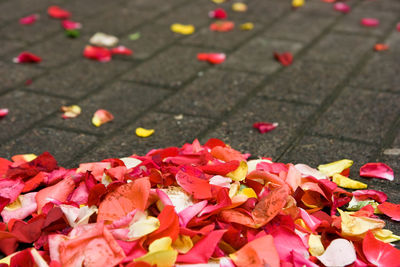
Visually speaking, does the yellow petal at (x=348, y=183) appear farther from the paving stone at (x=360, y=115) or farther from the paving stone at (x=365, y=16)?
the paving stone at (x=365, y=16)

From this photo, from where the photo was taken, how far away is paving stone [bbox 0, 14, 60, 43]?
Answer: 4.04 meters

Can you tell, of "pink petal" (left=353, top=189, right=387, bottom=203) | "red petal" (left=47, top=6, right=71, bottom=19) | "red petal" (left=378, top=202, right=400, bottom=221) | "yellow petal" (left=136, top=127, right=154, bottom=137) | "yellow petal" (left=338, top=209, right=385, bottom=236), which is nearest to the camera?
"yellow petal" (left=338, top=209, right=385, bottom=236)

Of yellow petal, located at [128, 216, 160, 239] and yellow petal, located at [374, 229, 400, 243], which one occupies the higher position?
yellow petal, located at [128, 216, 160, 239]

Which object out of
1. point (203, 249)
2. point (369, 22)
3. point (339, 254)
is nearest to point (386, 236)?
point (339, 254)

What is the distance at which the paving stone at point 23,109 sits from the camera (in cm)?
282

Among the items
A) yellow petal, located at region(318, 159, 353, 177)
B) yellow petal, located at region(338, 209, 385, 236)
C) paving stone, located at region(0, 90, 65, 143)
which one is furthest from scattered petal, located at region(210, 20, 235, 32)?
yellow petal, located at region(338, 209, 385, 236)

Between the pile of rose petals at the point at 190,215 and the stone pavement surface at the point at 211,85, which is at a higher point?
the pile of rose petals at the point at 190,215

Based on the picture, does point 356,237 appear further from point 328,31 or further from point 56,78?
point 328,31

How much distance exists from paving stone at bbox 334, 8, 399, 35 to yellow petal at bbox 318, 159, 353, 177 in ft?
6.82

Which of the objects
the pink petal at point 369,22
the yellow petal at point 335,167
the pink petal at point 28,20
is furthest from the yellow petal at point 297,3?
the yellow petal at point 335,167

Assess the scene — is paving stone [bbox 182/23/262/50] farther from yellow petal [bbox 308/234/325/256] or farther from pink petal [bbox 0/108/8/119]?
yellow petal [bbox 308/234/325/256]

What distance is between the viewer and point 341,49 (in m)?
3.83

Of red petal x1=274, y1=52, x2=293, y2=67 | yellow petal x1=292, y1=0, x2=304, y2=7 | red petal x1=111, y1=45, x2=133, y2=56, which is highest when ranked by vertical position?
red petal x1=111, y1=45, x2=133, y2=56

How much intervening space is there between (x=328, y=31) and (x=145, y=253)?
3.00 metres
